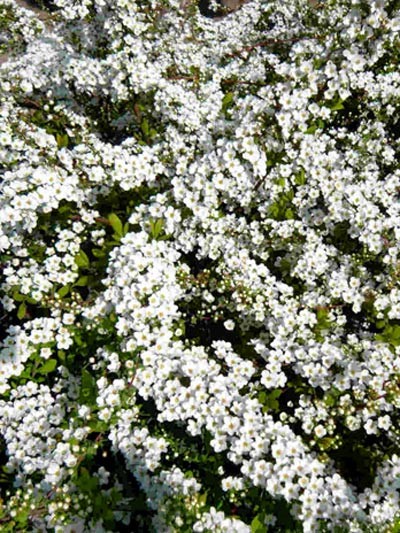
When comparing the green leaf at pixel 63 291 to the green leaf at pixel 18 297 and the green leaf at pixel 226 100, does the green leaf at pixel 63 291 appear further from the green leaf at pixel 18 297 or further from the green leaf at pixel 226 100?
the green leaf at pixel 226 100

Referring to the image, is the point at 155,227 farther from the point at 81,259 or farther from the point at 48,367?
the point at 48,367

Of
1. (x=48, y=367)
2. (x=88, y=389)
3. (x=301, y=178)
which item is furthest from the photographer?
(x=301, y=178)

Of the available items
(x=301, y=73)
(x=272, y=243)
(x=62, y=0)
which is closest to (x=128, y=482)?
(x=272, y=243)

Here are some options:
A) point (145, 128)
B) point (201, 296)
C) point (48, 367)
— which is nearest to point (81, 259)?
point (48, 367)

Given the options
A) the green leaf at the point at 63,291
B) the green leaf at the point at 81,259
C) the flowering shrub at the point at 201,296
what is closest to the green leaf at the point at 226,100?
the flowering shrub at the point at 201,296

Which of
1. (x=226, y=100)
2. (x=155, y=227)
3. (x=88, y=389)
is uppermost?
(x=226, y=100)

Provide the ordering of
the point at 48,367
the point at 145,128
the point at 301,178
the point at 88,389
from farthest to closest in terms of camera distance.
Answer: the point at 145,128 → the point at 301,178 → the point at 48,367 → the point at 88,389

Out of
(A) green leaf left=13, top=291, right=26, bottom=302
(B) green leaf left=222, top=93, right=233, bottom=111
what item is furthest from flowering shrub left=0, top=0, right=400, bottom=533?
(B) green leaf left=222, top=93, right=233, bottom=111

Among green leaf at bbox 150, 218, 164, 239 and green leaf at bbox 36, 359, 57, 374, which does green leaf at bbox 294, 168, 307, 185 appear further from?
green leaf at bbox 36, 359, 57, 374
